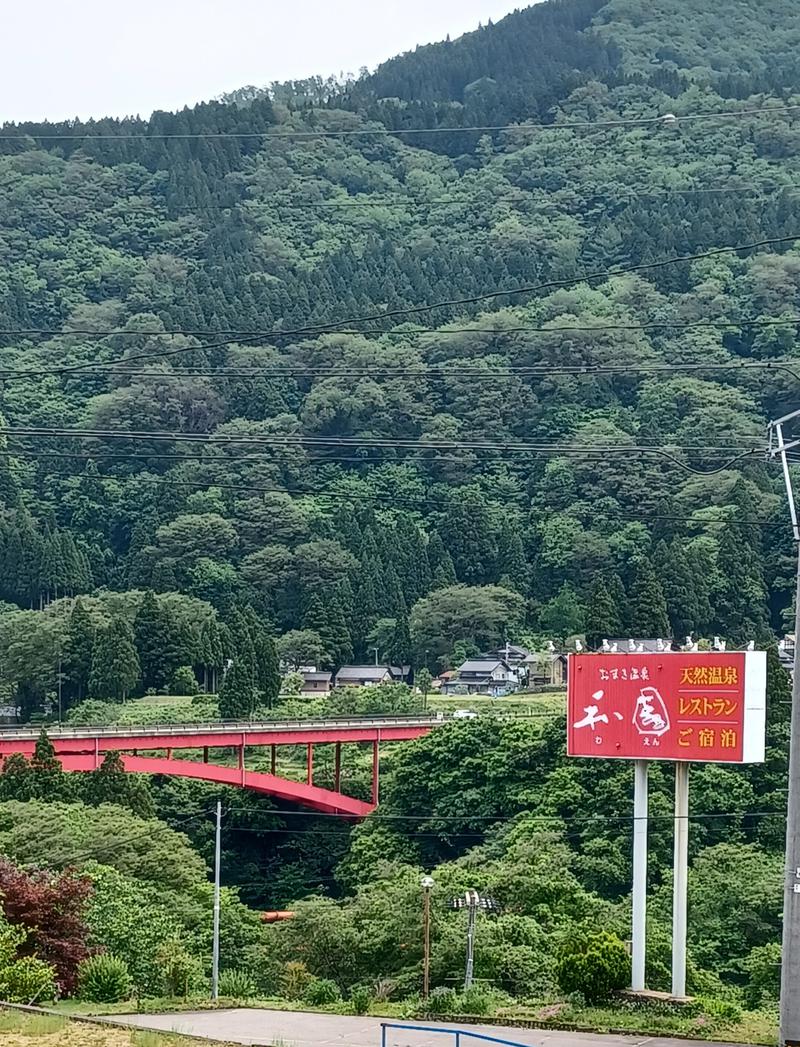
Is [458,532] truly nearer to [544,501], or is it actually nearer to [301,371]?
[544,501]

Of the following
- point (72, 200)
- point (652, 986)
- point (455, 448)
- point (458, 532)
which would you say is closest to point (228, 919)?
point (652, 986)

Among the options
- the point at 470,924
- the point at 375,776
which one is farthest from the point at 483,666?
the point at 470,924

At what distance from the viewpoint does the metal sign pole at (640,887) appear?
21219mm

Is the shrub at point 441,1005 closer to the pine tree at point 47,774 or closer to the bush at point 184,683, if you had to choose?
the pine tree at point 47,774

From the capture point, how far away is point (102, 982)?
2262 centimetres

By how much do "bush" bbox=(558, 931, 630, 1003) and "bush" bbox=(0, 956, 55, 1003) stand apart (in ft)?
20.5

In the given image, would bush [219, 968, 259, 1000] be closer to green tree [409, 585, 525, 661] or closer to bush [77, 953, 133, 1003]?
bush [77, 953, 133, 1003]

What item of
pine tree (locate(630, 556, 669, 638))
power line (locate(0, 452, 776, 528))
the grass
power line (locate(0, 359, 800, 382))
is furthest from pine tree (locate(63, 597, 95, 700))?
the grass

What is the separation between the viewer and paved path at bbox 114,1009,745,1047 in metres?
17.8

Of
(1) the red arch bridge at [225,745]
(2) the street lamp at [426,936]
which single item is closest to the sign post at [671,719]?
(2) the street lamp at [426,936]

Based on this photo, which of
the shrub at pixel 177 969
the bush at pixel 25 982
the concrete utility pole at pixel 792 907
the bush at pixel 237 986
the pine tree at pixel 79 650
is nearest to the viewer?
the concrete utility pole at pixel 792 907

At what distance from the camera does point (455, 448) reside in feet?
287

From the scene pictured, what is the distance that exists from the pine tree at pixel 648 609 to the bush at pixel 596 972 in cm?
4060

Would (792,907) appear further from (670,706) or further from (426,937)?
(426,937)
